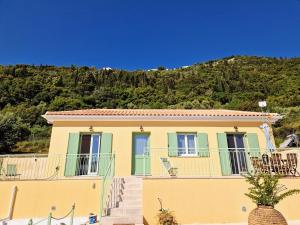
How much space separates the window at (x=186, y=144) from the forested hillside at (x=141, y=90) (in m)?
20.6

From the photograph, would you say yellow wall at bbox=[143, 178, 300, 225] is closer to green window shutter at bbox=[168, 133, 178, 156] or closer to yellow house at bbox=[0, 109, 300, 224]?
yellow house at bbox=[0, 109, 300, 224]

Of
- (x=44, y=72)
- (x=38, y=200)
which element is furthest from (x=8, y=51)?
(x=44, y=72)

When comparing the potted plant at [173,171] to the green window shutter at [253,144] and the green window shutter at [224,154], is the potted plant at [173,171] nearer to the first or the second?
the green window shutter at [224,154]

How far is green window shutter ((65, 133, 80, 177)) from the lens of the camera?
11.8 m

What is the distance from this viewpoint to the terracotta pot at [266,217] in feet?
23.9

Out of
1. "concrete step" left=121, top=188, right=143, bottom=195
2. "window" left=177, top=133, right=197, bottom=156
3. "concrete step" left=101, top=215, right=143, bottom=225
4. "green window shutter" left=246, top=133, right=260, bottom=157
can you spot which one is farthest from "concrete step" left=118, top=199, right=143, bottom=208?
"green window shutter" left=246, top=133, right=260, bottom=157

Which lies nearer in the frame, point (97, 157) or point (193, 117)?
point (97, 157)

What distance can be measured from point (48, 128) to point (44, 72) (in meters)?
24.2

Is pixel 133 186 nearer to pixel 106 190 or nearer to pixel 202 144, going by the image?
pixel 106 190

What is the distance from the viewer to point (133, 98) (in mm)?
45312

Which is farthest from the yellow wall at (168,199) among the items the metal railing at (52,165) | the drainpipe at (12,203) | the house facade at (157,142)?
the house facade at (157,142)

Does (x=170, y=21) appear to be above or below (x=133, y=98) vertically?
below

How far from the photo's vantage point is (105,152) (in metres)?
12.3

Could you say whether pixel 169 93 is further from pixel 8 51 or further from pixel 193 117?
pixel 193 117
